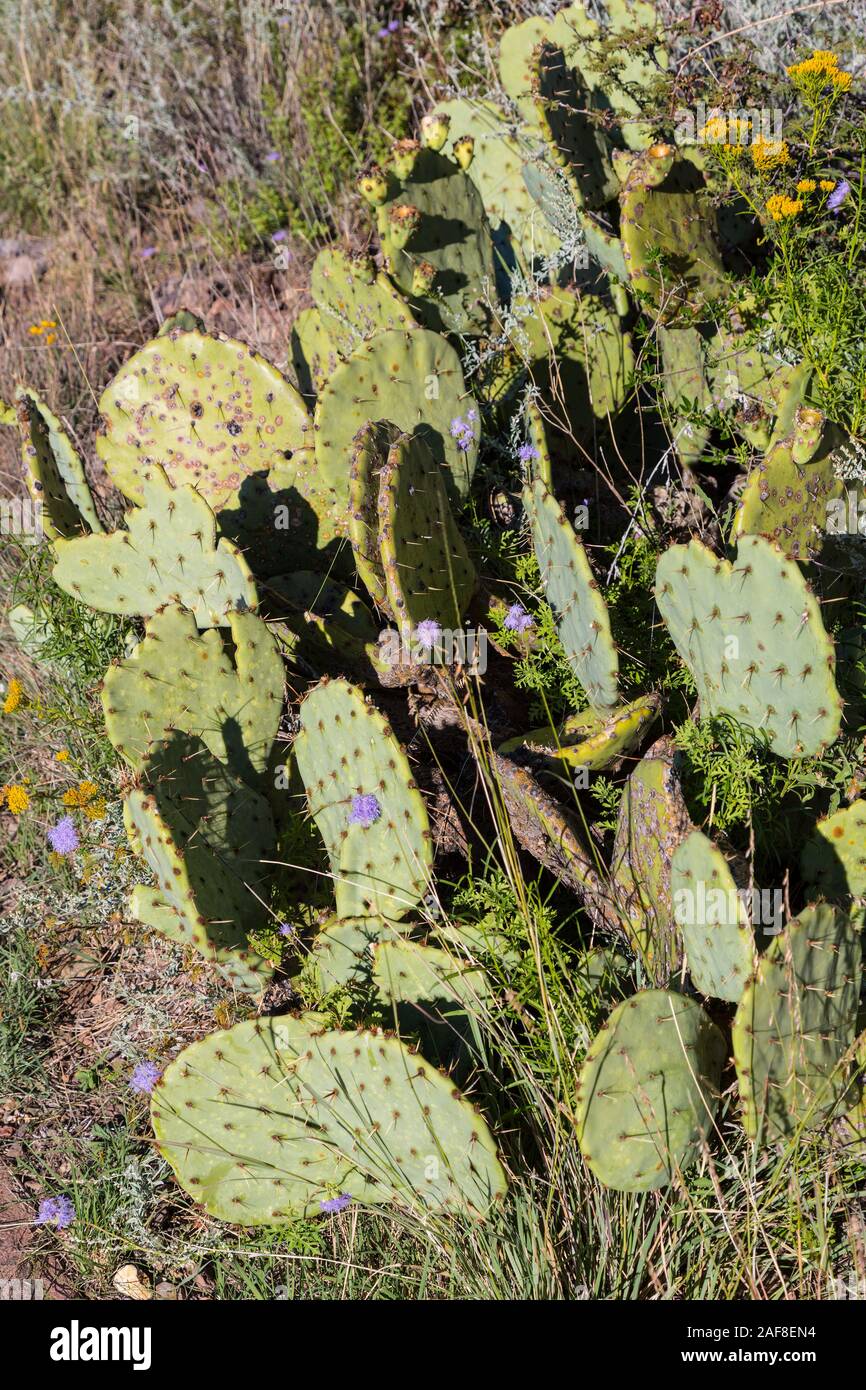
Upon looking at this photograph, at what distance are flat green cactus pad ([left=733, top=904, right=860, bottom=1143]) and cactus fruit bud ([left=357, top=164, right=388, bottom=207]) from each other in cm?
247

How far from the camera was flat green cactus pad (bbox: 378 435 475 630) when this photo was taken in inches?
106

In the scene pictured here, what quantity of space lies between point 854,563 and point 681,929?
1.14 meters

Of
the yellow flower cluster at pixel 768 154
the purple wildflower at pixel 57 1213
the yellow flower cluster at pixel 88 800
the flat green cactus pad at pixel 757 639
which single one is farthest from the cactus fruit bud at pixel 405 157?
the purple wildflower at pixel 57 1213

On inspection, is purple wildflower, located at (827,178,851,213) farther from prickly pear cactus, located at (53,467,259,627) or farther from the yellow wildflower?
the yellow wildflower

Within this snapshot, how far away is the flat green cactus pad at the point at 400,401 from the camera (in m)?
3.05

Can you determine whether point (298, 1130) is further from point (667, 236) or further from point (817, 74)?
point (817, 74)

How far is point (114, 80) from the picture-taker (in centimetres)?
602

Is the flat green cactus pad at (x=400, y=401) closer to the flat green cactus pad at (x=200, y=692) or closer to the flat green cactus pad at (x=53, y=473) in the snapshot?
the flat green cactus pad at (x=200, y=692)

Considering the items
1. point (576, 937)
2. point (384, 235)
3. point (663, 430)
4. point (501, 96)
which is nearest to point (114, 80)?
point (501, 96)

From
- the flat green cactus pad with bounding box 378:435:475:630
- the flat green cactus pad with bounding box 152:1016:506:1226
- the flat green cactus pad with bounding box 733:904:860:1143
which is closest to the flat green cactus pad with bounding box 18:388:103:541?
the flat green cactus pad with bounding box 378:435:475:630

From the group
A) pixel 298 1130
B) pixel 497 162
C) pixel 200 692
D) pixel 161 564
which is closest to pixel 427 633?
pixel 200 692

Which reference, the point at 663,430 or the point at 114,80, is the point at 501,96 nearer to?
the point at 663,430

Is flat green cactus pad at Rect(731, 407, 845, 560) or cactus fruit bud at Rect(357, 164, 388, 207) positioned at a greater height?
cactus fruit bud at Rect(357, 164, 388, 207)

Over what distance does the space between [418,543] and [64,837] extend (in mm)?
1258
